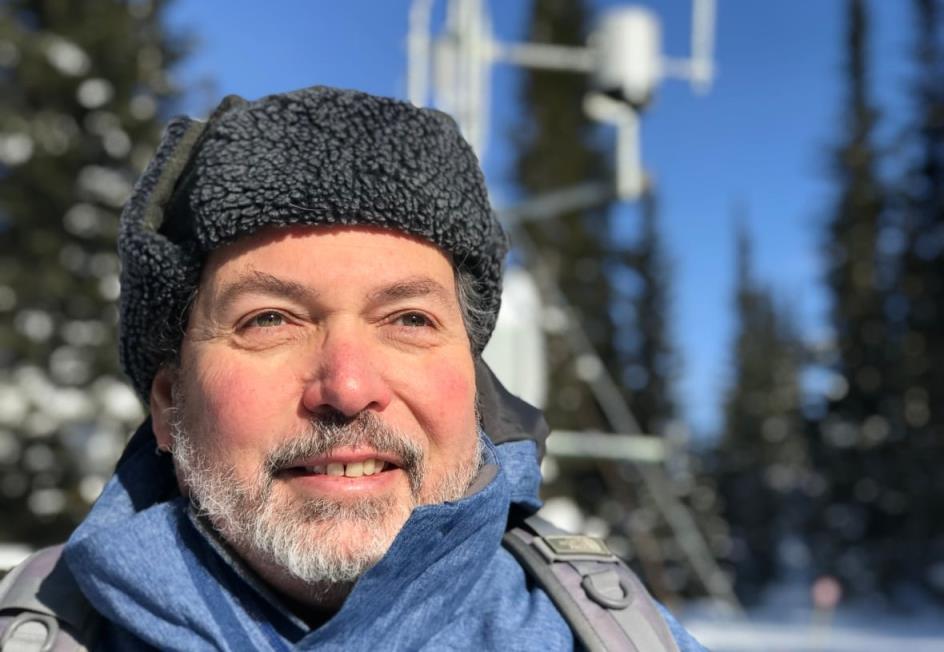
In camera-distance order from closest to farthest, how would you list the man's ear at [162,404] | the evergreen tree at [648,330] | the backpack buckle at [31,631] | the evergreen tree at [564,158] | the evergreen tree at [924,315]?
the backpack buckle at [31,631]
the man's ear at [162,404]
the evergreen tree at [924,315]
the evergreen tree at [564,158]
the evergreen tree at [648,330]

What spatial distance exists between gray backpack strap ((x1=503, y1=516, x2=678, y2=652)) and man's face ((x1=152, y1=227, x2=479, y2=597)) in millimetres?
200

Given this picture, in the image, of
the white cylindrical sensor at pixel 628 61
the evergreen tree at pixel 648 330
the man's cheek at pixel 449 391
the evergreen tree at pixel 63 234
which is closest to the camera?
the man's cheek at pixel 449 391

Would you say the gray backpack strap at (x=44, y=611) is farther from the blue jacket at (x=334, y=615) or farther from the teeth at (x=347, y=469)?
the teeth at (x=347, y=469)

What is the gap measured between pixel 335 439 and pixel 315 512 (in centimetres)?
12

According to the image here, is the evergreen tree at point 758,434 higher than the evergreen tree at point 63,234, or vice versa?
the evergreen tree at point 63,234

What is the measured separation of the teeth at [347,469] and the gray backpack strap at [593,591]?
1.15 ft

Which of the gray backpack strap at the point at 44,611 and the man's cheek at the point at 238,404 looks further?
the man's cheek at the point at 238,404

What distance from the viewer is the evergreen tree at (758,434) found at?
→ 33625 mm

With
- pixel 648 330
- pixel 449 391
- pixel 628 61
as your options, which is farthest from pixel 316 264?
pixel 648 330

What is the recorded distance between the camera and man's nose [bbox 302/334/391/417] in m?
1.45

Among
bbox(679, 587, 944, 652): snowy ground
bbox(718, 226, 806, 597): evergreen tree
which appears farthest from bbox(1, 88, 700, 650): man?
bbox(718, 226, 806, 597): evergreen tree

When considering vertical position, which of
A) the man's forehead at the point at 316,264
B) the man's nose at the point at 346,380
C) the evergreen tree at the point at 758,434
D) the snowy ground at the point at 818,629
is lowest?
the evergreen tree at the point at 758,434

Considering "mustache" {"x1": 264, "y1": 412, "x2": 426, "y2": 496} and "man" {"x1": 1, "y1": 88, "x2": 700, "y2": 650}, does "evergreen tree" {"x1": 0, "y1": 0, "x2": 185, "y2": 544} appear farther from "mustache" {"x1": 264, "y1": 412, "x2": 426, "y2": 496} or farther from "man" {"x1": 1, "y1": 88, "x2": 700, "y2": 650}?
"mustache" {"x1": 264, "y1": 412, "x2": 426, "y2": 496}

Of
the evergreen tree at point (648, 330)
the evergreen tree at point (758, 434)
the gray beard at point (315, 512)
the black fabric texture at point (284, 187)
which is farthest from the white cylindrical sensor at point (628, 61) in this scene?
the evergreen tree at point (648, 330)
